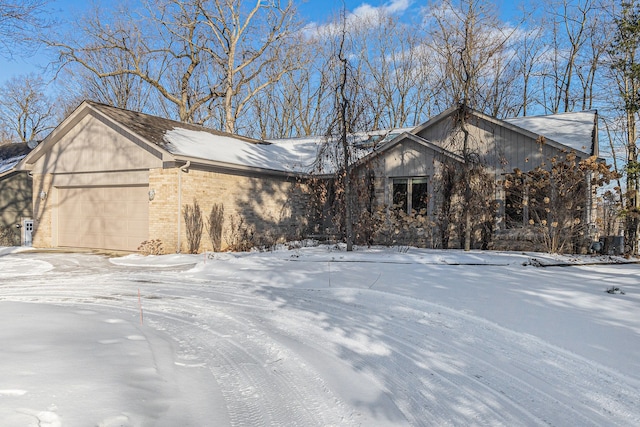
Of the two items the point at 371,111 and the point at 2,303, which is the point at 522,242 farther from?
the point at 2,303

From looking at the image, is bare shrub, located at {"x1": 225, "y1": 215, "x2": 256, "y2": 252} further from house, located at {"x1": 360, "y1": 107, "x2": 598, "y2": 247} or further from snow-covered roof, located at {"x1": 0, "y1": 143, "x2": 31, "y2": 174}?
snow-covered roof, located at {"x1": 0, "y1": 143, "x2": 31, "y2": 174}

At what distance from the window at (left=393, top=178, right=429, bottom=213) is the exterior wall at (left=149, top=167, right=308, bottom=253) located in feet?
13.8

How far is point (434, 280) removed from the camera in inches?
323

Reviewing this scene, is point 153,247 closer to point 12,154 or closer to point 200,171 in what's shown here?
point 200,171

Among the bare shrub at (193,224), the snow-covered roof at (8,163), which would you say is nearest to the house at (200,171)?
the bare shrub at (193,224)

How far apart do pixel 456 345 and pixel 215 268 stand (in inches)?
266

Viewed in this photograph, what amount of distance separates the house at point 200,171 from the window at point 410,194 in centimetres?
3

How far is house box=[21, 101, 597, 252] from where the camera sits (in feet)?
44.8

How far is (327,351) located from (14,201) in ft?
68.2

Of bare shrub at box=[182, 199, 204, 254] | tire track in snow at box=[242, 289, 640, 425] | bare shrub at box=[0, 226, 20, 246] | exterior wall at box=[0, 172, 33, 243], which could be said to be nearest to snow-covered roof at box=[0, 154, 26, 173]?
exterior wall at box=[0, 172, 33, 243]

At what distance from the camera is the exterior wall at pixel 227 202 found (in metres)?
13.5

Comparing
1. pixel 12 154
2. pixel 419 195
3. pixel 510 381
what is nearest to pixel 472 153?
pixel 419 195

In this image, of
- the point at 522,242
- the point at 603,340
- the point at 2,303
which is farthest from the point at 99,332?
the point at 522,242

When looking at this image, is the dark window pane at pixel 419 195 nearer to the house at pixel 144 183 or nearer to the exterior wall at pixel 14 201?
the house at pixel 144 183
